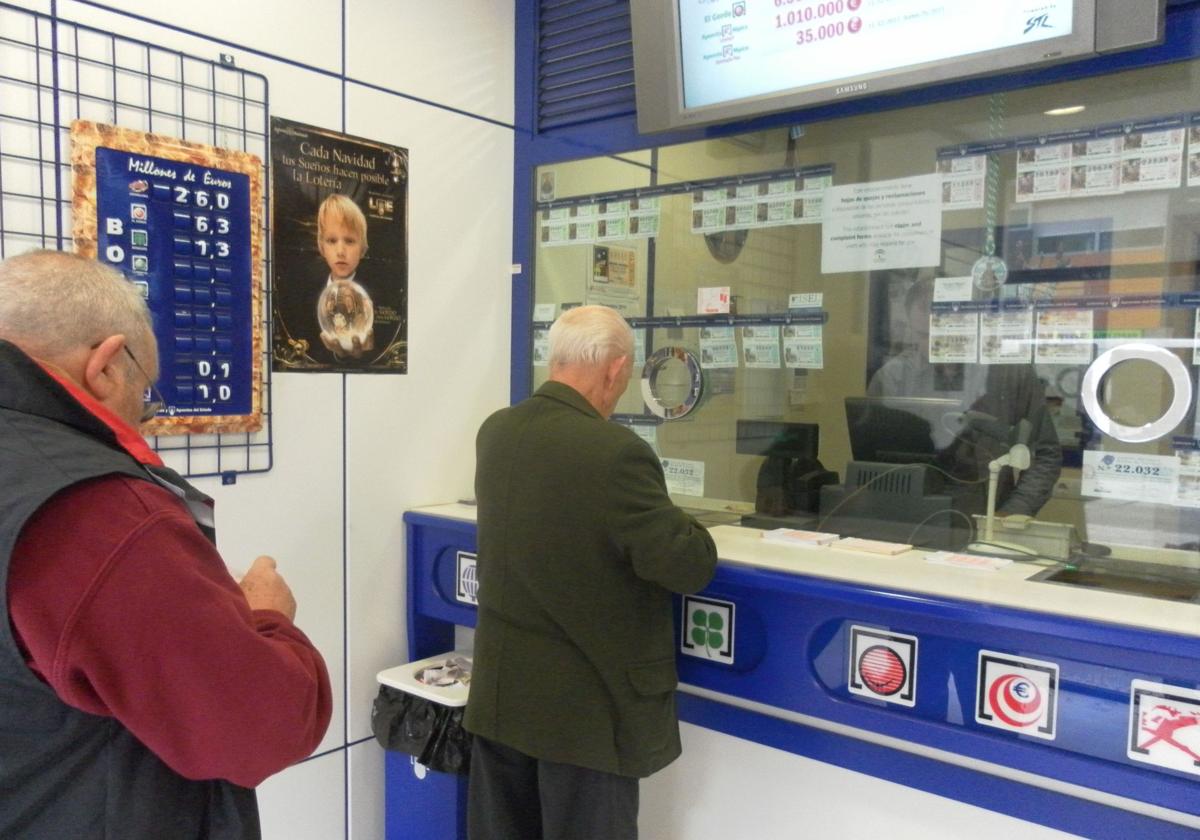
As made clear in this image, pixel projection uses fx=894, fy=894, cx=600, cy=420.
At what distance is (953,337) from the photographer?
2.07m

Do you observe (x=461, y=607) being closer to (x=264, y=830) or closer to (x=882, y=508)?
(x=264, y=830)

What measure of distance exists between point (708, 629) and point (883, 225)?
41.4 inches

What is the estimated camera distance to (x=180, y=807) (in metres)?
1.08

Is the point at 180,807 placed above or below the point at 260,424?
below

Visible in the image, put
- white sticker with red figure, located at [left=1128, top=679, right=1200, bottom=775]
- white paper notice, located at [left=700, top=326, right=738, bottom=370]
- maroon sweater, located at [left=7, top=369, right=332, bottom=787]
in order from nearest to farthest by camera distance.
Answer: maroon sweater, located at [left=7, top=369, right=332, bottom=787] < white sticker with red figure, located at [left=1128, top=679, right=1200, bottom=775] < white paper notice, located at [left=700, top=326, right=738, bottom=370]

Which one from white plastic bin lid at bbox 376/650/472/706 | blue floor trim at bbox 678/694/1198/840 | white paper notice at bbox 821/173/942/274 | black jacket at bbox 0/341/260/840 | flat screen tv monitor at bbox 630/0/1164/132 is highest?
flat screen tv monitor at bbox 630/0/1164/132

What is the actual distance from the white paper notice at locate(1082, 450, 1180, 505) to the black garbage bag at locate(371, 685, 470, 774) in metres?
1.55

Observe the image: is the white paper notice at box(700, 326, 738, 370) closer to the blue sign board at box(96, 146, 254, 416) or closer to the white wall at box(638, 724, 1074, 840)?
the white wall at box(638, 724, 1074, 840)

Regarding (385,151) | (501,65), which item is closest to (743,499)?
(385,151)

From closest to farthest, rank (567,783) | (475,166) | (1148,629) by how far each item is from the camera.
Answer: (1148,629) → (567,783) → (475,166)

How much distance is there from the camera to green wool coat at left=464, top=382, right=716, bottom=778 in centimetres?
174

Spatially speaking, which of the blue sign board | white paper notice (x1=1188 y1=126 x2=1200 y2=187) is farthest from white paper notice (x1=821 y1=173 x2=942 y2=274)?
the blue sign board

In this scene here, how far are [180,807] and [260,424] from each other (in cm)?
124

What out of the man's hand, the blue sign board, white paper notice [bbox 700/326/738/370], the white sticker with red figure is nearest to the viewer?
the man's hand
